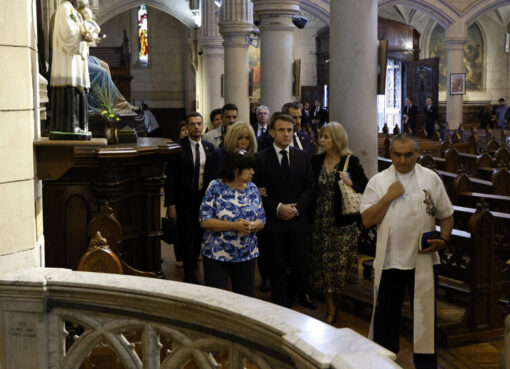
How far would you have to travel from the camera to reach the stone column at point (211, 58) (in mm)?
17906

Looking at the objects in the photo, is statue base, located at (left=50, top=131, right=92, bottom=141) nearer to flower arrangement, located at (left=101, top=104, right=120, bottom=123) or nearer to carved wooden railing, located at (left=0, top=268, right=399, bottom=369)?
carved wooden railing, located at (left=0, top=268, right=399, bottom=369)

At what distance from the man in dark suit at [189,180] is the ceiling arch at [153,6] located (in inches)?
644

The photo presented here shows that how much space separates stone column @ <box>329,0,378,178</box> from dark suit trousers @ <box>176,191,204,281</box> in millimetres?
1546

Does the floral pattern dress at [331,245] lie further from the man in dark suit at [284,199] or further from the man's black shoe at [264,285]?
the man's black shoe at [264,285]

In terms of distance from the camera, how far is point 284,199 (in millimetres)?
5285

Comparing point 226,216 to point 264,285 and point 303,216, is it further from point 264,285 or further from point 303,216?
point 264,285

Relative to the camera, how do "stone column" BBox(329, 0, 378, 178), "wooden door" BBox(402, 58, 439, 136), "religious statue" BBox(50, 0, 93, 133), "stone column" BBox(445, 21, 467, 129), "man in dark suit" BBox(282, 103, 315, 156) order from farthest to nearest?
"stone column" BBox(445, 21, 467, 129) < "wooden door" BBox(402, 58, 439, 136) < "stone column" BBox(329, 0, 378, 178) < "man in dark suit" BBox(282, 103, 315, 156) < "religious statue" BBox(50, 0, 93, 133)

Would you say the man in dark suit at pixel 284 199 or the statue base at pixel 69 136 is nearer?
the statue base at pixel 69 136

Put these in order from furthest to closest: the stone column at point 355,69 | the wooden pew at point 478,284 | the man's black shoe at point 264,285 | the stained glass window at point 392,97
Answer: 1. the stained glass window at point 392,97
2. the stone column at point 355,69
3. the man's black shoe at point 264,285
4. the wooden pew at point 478,284

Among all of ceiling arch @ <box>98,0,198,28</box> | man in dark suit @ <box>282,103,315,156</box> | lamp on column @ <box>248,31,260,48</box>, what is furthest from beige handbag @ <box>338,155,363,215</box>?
ceiling arch @ <box>98,0,198,28</box>

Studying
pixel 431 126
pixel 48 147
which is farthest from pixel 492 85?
pixel 48 147

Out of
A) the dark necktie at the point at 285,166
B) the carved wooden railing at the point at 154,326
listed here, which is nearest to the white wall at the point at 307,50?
the dark necktie at the point at 285,166

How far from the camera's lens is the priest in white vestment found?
4062 millimetres

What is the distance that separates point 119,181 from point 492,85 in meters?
26.0
